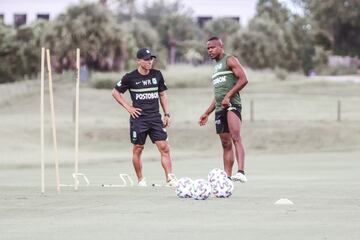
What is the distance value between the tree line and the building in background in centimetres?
1915

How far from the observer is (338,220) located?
11.8 meters

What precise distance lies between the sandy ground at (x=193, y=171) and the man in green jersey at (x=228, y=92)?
796 mm

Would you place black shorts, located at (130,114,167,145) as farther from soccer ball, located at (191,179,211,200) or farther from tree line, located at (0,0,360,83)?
tree line, located at (0,0,360,83)

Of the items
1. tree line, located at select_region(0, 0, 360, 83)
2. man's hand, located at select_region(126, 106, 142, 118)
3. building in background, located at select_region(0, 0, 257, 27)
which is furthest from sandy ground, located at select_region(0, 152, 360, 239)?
building in background, located at select_region(0, 0, 257, 27)

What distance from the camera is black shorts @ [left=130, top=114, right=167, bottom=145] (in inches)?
699

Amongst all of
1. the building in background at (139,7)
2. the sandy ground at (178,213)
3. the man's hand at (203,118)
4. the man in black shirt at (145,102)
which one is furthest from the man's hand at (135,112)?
the building in background at (139,7)

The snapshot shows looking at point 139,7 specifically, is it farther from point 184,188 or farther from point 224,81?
point 184,188

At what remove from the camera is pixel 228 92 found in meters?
17.2

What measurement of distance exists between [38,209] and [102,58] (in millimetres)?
58436

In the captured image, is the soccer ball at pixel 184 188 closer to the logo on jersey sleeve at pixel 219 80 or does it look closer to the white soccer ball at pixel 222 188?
the white soccer ball at pixel 222 188

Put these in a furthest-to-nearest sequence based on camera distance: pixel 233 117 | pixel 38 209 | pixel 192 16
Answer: pixel 192 16
pixel 233 117
pixel 38 209

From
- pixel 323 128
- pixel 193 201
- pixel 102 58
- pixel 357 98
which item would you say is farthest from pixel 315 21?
pixel 193 201

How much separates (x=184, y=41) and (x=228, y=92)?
116384 millimetres

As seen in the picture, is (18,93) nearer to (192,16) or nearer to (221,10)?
(192,16)
